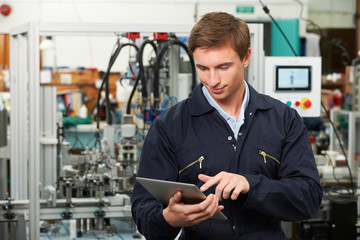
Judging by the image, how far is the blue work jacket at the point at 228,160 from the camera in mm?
1626

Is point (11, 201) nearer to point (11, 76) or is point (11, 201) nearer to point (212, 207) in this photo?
point (11, 76)

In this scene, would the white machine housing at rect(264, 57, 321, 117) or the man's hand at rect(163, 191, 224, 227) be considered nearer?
the man's hand at rect(163, 191, 224, 227)

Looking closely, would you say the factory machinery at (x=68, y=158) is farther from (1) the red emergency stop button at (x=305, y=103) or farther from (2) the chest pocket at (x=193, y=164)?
(2) the chest pocket at (x=193, y=164)

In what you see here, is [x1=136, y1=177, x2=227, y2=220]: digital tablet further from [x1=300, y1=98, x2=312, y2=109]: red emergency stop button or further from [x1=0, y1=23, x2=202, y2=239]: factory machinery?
[x1=300, y1=98, x2=312, y2=109]: red emergency stop button

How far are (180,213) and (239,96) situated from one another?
42cm

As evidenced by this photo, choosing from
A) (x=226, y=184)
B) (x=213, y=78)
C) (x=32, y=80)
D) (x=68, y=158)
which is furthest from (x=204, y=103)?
(x=68, y=158)

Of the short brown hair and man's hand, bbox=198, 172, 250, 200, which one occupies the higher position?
the short brown hair

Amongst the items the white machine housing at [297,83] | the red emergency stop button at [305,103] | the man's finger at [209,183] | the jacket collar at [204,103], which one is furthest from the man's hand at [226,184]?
the red emergency stop button at [305,103]

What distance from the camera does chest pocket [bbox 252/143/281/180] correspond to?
1645 millimetres

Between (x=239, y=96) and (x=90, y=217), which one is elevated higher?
(x=239, y=96)

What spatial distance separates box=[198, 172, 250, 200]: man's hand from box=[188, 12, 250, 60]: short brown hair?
0.34 m

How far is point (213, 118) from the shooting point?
168 cm

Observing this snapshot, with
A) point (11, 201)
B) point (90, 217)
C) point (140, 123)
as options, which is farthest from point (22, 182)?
point (140, 123)

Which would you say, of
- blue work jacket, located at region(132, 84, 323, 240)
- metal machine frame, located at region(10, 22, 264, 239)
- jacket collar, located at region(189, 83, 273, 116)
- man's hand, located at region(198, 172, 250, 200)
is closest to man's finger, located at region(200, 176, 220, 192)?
man's hand, located at region(198, 172, 250, 200)
